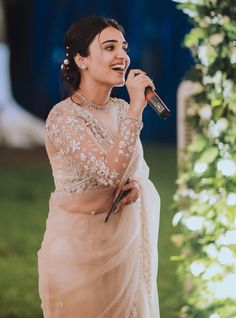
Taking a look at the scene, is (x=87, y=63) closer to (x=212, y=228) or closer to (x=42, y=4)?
(x=212, y=228)

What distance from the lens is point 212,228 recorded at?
3.12m

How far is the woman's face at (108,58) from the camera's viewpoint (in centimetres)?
224

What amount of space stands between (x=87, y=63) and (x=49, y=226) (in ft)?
1.66

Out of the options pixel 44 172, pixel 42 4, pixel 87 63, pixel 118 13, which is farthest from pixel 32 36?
pixel 87 63

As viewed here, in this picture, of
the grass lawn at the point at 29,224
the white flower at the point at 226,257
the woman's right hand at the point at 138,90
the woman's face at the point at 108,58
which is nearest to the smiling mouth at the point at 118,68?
the woman's face at the point at 108,58

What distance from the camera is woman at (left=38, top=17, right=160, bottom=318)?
88.7 inches

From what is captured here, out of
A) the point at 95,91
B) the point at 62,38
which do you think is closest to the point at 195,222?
the point at 95,91

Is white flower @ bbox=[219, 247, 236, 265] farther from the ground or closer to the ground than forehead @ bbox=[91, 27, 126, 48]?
closer to the ground

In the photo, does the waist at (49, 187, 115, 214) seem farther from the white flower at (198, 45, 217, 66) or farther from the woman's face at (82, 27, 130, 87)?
the white flower at (198, 45, 217, 66)

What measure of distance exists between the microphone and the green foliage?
37.1 inches

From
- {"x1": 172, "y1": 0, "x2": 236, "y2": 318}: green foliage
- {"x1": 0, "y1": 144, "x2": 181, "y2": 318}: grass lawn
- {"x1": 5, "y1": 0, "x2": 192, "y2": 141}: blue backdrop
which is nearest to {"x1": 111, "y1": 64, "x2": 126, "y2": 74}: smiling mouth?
{"x1": 172, "y1": 0, "x2": 236, "y2": 318}: green foliage

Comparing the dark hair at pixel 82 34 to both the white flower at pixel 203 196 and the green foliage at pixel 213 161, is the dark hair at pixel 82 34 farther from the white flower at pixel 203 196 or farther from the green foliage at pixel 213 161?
the white flower at pixel 203 196

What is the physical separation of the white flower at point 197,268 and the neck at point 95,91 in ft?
3.43

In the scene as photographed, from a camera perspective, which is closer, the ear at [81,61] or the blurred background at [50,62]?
the ear at [81,61]
